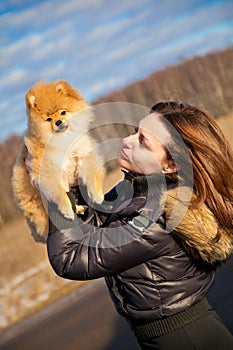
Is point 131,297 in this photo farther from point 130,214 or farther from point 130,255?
point 130,214

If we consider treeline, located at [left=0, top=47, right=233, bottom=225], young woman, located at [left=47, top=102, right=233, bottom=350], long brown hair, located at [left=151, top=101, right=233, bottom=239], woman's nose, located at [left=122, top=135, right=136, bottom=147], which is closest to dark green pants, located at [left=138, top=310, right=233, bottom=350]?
young woman, located at [left=47, top=102, right=233, bottom=350]

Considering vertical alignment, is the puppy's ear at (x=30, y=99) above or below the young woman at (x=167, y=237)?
above

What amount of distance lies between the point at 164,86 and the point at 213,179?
3347 cm

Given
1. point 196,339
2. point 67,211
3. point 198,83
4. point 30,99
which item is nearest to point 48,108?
point 30,99

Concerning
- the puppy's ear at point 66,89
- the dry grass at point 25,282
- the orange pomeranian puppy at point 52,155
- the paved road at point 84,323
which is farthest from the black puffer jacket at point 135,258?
the dry grass at point 25,282

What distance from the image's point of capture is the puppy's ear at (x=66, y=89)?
10.7 ft

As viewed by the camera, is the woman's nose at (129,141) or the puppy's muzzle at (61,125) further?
the puppy's muzzle at (61,125)

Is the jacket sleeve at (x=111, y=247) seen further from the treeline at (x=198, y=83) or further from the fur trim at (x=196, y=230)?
the treeline at (x=198, y=83)

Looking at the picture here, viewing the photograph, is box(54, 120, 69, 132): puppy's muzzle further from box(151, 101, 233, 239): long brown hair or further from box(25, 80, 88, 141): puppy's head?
box(151, 101, 233, 239): long brown hair

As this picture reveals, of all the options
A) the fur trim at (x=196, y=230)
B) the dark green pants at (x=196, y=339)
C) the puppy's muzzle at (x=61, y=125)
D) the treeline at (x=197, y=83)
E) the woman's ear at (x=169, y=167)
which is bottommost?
the treeline at (x=197, y=83)

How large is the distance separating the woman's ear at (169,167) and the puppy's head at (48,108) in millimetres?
1137

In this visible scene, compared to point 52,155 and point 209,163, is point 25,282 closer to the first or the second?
point 52,155

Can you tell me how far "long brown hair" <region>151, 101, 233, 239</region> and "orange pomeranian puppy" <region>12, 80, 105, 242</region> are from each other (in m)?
0.76

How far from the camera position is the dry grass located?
35.8 feet
